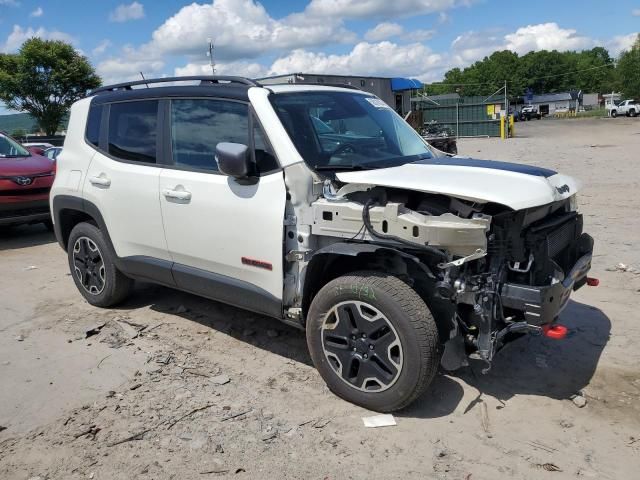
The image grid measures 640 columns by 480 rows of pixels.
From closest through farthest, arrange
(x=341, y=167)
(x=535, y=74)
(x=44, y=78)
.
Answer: (x=341, y=167), (x=44, y=78), (x=535, y=74)

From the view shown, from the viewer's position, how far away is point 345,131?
4270mm

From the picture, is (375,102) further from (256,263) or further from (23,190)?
(23,190)

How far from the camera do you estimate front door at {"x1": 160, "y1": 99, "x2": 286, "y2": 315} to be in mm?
3824

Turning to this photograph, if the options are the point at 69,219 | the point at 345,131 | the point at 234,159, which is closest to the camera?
the point at 234,159

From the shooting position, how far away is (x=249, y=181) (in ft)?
12.7

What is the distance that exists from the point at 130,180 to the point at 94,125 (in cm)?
90

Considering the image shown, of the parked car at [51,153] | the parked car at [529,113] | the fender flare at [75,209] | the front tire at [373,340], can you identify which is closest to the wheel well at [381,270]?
the front tire at [373,340]

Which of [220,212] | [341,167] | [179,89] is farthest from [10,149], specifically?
[341,167]

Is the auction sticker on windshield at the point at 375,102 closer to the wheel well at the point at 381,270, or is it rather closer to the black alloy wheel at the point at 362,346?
the wheel well at the point at 381,270

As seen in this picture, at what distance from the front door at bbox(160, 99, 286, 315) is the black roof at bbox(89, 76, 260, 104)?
66 millimetres

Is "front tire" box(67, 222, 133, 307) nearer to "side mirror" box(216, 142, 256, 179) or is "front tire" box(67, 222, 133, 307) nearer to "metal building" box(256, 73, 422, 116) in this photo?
"side mirror" box(216, 142, 256, 179)

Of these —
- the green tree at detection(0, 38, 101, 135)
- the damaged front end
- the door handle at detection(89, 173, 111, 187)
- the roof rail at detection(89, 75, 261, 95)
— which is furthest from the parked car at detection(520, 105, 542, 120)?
the damaged front end

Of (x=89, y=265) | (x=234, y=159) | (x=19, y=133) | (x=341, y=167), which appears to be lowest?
(x=89, y=265)

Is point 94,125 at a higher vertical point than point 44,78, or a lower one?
lower
